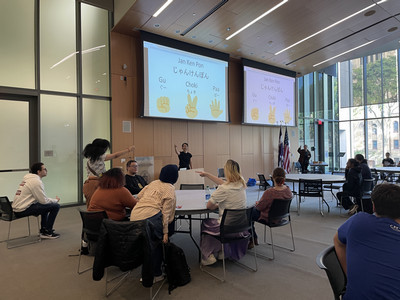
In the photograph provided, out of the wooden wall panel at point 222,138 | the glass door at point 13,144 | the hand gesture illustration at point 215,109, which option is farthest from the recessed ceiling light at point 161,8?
the wooden wall panel at point 222,138

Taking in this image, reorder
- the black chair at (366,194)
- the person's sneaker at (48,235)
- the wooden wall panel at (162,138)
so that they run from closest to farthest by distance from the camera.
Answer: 1. the person's sneaker at (48,235)
2. the black chair at (366,194)
3. the wooden wall panel at (162,138)

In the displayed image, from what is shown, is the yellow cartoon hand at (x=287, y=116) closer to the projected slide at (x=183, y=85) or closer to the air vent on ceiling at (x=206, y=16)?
the projected slide at (x=183, y=85)

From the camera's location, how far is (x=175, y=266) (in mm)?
2740

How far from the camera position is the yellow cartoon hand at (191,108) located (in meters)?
8.37

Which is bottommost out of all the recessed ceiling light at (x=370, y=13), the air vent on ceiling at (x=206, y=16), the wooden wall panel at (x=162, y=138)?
the wooden wall panel at (x=162, y=138)

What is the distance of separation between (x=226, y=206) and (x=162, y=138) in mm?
5310

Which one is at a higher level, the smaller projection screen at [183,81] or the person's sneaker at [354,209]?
the smaller projection screen at [183,81]

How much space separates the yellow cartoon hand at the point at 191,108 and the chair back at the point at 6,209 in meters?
5.34

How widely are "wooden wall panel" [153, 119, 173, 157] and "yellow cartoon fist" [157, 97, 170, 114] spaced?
42cm

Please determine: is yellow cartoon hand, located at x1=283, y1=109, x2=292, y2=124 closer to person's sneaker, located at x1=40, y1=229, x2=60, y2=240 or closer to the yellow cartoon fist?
the yellow cartoon fist

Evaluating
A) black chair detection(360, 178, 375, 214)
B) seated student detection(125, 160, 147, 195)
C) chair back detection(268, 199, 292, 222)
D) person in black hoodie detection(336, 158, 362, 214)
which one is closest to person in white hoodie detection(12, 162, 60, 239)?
seated student detection(125, 160, 147, 195)

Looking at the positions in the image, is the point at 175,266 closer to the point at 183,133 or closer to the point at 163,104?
the point at 163,104

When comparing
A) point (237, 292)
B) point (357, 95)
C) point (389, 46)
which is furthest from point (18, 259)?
point (357, 95)

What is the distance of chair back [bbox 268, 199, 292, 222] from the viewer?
11.4ft
